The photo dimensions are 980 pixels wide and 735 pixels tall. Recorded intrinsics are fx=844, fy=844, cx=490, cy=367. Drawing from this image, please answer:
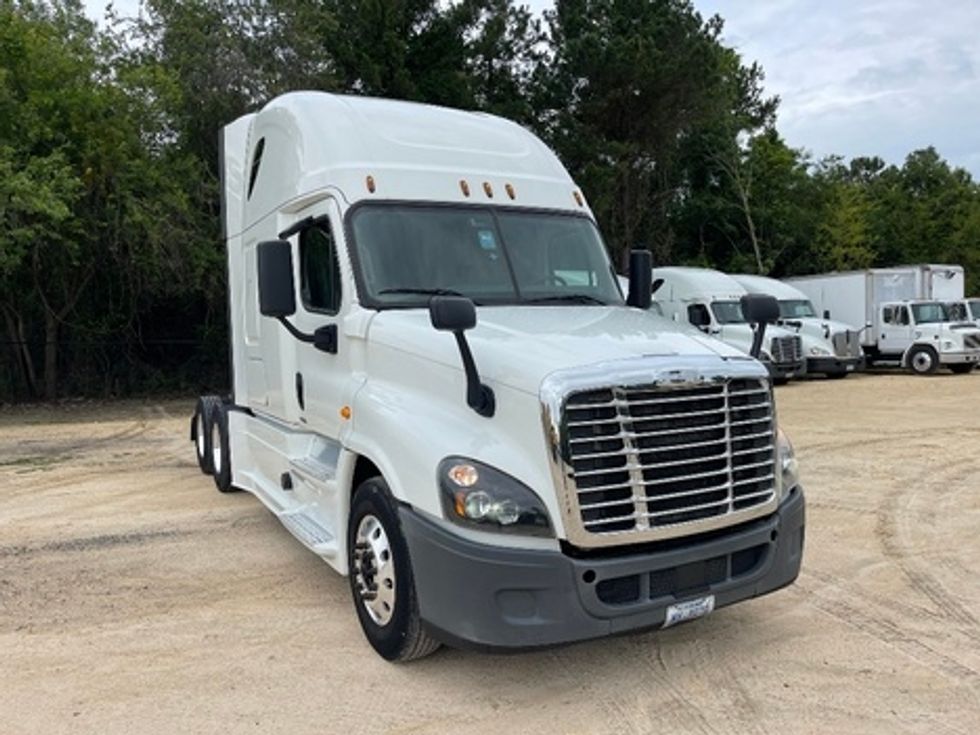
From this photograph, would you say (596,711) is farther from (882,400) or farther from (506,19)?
(506,19)

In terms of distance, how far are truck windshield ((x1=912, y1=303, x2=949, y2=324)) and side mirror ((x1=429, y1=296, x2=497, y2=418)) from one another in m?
24.0

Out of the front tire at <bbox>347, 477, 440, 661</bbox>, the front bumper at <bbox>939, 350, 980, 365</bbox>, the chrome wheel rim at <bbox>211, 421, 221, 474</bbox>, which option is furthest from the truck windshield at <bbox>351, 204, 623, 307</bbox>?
the front bumper at <bbox>939, 350, 980, 365</bbox>

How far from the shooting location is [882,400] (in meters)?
17.2

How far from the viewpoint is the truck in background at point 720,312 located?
2130 centimetres

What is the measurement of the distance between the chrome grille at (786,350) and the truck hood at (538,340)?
56.4 ft

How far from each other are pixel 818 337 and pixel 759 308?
19.7m

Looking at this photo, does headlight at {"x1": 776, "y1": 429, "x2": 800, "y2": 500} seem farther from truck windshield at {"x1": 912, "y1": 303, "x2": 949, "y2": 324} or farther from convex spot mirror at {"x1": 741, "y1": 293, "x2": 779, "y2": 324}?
truck windshield at {"x1": 912, "y1": 303, "x2": 949, "y2": 324}

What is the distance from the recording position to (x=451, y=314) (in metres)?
3.83

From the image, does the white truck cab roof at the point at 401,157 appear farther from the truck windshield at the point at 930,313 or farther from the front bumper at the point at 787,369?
the truck windshield at the point at 930,313

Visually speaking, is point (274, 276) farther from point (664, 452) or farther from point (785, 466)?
point (785, 466)

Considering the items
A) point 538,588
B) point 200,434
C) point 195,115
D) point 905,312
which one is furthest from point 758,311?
point 905,312

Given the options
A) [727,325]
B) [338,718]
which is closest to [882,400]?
[727,325]

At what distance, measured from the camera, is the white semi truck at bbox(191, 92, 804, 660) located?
3.69 metres

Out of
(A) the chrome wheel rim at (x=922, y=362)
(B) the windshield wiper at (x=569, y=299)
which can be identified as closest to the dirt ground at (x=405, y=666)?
(B) the windshield wiper at (x=569, y=299)
